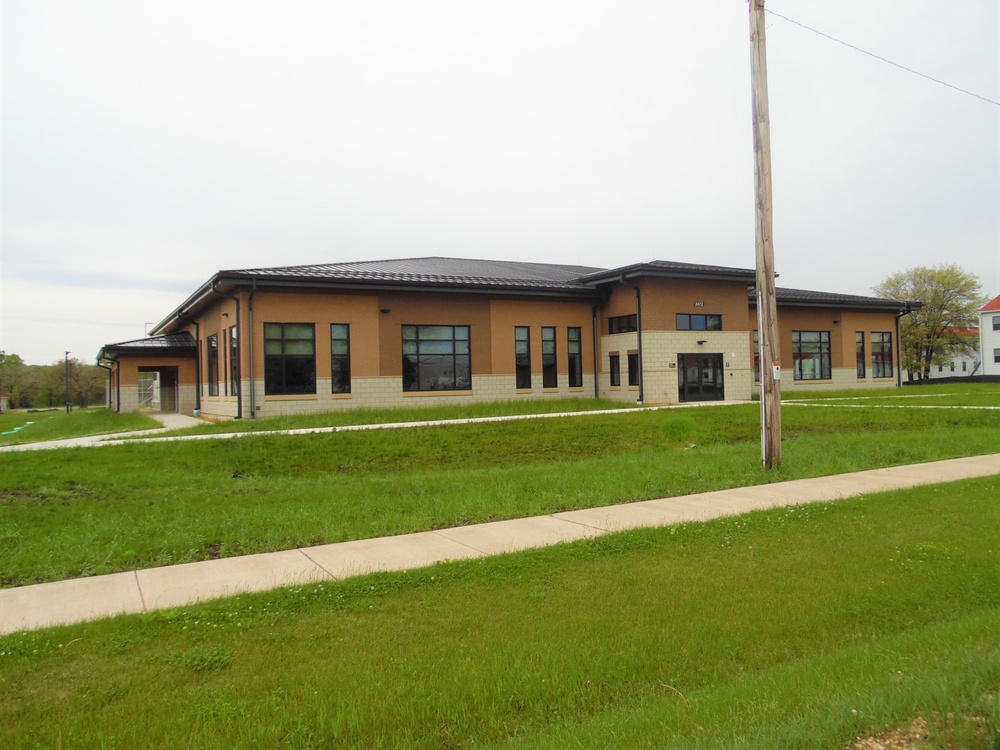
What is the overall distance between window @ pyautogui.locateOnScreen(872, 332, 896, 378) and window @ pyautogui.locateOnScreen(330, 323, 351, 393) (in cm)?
3127

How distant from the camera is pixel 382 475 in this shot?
48.3ft

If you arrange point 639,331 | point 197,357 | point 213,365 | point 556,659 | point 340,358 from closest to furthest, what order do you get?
point 556,659
point 340,358
point 639,331
point 213,365
point 197,357

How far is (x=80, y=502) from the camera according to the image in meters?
10.5

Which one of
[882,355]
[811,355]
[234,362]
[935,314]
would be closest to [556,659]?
[234,362]

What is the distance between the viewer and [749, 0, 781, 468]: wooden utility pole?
1298 centimetres

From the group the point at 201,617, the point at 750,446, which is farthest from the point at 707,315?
the point at 201,617

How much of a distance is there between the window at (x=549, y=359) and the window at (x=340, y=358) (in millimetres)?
8779

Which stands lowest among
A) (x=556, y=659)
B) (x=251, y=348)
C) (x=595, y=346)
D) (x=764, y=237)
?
(x=556, y=659)

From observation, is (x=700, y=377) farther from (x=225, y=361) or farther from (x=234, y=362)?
(x=225, y=361)

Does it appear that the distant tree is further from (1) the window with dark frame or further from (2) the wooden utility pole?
(2) the wooden utility pole

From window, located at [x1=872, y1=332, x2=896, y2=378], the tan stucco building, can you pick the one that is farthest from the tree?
the tan stucco building

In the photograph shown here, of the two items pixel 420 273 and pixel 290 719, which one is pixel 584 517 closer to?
pixel 290 719

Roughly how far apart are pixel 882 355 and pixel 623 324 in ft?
66.9

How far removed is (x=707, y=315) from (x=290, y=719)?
30.4m
